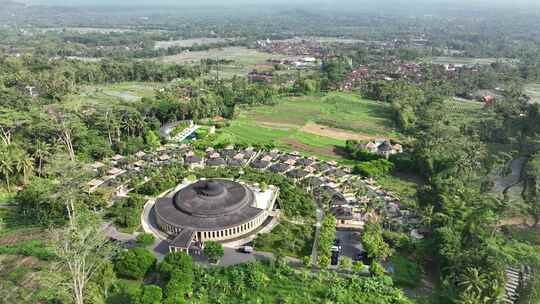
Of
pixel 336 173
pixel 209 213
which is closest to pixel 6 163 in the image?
pixel 209 213

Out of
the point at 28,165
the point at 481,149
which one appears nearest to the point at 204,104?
the point at 28,165

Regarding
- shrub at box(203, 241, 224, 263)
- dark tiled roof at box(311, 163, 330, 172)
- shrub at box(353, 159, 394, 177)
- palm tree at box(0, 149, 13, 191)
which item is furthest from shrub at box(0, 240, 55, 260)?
shrub at box(353, 159, 394, 177)

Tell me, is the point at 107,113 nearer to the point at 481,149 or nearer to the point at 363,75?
the point at 481,149

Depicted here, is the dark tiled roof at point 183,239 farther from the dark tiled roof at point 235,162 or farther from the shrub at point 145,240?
the dark tiled roof at point 235,162

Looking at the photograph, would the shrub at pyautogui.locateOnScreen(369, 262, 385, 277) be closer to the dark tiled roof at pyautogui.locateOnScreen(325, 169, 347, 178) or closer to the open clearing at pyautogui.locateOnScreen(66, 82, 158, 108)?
the dark tiled roof at pyautogui.locateOnScreen(325, 169, 347, 178)

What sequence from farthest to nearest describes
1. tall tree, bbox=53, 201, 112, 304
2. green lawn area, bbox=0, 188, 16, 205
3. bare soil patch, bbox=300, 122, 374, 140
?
bare soil patch, bbox=300, 122, 374, 140
green lawn area, bbox=0, 188, 16, 205
tall tree, bbox=53, 201, 112, 304
